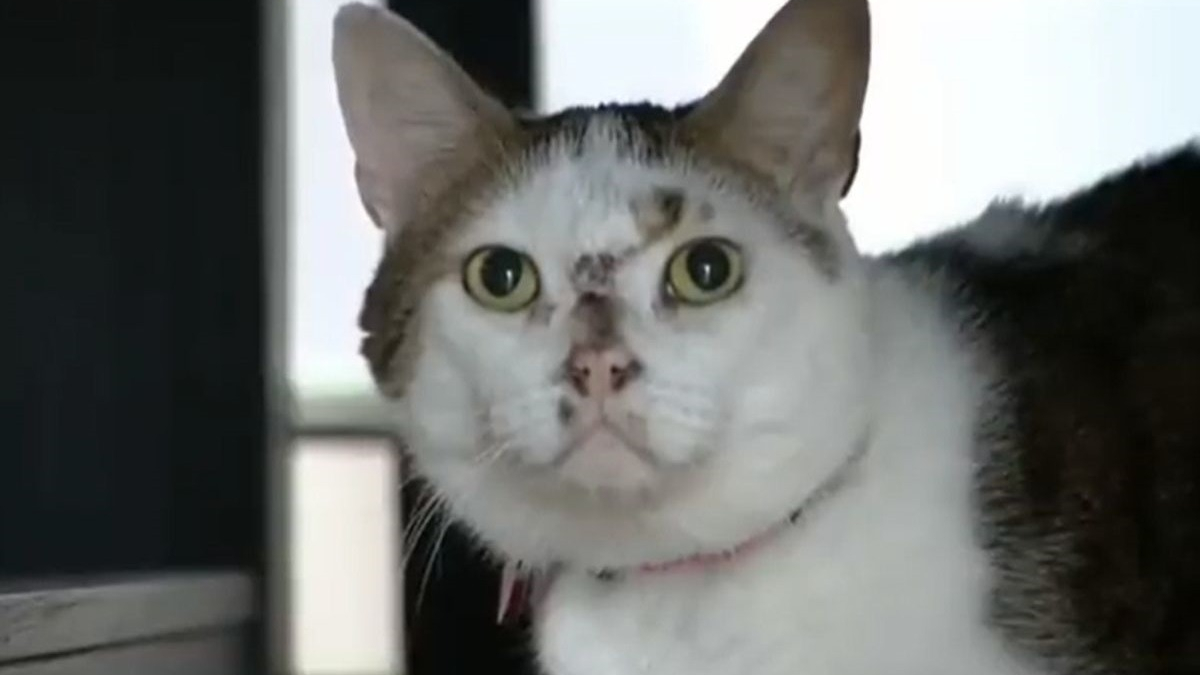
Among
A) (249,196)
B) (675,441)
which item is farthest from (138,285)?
(675,441)

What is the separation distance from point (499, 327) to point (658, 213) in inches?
4.3

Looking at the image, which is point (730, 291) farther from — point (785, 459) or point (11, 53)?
point (11, 53)

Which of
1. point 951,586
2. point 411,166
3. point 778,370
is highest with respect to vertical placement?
point 411,166

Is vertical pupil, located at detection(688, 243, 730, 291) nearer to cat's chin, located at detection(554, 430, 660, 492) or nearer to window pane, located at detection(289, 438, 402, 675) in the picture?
cat's chin, located at detection(554, 430, 660, 492)

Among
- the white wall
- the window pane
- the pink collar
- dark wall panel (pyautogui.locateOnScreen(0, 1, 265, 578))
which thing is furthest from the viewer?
the window pane

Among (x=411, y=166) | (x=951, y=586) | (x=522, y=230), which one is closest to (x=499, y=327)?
(x=522, y=230)

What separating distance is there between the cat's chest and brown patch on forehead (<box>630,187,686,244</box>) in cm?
19

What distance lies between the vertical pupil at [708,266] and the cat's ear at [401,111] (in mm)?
177

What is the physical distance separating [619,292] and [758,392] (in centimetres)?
10

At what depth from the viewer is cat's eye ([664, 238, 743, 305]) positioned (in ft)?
3.38

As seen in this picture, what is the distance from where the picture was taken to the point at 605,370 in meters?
0.98

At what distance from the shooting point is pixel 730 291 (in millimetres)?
1042

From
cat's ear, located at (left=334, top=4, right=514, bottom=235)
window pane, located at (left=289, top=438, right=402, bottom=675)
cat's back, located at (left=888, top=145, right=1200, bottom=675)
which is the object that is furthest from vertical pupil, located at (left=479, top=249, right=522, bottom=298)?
window pane, located at (left=289, top=438, right=402, bottom=675)

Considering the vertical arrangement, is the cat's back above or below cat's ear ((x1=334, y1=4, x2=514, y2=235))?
below
